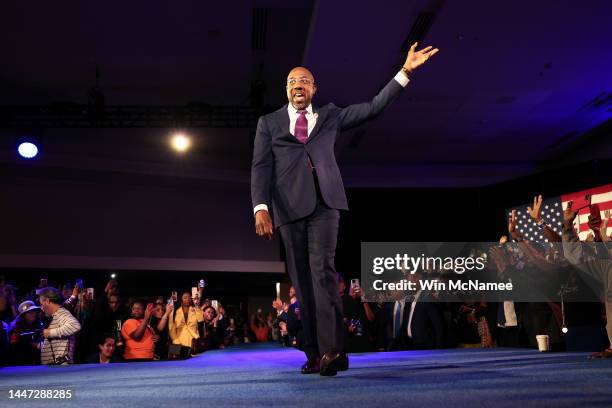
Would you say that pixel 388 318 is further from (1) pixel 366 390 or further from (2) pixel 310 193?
(1) pixel 366 390

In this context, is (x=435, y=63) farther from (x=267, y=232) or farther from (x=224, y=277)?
(x=224, y=277)

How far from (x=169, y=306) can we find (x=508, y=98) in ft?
21.5

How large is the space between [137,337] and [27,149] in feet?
18.1

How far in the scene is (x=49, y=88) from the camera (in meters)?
9.91

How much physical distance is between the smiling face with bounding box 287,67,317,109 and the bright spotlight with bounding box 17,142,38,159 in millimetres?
8791

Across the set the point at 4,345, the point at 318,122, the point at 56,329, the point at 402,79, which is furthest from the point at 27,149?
the point at 402,79

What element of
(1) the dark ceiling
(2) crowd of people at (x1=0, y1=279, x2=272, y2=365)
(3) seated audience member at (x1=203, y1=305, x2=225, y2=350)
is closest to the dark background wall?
(1) the dark ceiling

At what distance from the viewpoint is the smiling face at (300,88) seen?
106 inches

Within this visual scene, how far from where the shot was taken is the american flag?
9.12 m

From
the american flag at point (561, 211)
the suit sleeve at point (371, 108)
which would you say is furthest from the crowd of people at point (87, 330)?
the american flag at point (561, 211)

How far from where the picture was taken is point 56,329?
5.16 meters

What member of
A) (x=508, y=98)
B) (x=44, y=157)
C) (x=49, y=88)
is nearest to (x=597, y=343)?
(x=508, y=98)

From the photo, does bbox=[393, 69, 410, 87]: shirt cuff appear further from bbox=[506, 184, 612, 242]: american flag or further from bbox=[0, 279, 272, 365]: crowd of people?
bbox=[506, 184, 612, 242]: american flag

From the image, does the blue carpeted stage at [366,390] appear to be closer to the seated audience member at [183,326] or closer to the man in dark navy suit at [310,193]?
the man in dark navy suit at [310,193]
